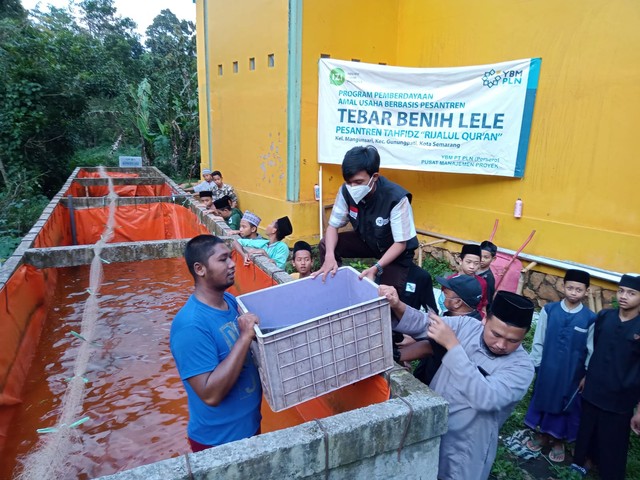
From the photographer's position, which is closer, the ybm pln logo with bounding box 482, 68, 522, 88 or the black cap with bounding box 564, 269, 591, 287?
the black cap with bounding box 564, 269, 591, 287

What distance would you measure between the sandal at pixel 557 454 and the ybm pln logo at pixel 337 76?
6.39 m

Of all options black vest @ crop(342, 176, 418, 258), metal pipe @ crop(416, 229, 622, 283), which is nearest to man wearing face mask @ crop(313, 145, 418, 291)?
black vest @ crop(342, 176, 418, 258)

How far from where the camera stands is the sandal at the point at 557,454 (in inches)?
139

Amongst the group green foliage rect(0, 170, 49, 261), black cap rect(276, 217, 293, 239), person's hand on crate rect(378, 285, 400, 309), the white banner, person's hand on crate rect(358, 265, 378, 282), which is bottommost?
green foliage rect(0, 170, 49, 261)

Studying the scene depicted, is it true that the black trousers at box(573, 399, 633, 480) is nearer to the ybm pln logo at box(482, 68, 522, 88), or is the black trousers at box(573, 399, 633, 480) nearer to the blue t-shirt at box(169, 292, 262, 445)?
the blue t-shirt at box(169, 292, 262, 445)

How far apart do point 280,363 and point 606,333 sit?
8.54 ft

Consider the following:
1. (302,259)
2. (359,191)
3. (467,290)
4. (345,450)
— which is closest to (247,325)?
(345,450)

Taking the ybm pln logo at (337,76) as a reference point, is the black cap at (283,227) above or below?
below

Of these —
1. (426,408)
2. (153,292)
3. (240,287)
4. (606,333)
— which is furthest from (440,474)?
(153,292)

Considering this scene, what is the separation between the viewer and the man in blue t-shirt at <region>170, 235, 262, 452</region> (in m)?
1.98

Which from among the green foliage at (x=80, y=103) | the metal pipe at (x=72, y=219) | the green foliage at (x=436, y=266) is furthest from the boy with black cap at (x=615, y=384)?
the green foliage at (x=80, y=103)

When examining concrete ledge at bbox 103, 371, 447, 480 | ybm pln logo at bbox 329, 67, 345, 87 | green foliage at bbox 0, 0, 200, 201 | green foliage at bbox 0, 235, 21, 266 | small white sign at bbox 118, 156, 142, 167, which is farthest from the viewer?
small white sign at bbox 118, 156, 142, 167

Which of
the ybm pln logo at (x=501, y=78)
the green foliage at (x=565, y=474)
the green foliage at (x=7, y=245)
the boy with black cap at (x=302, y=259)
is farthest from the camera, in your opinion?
the green foliage at (x=7, y=245)

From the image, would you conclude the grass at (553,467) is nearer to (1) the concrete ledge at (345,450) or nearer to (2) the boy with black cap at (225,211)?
(1) the concrete ledge at (345,450)
